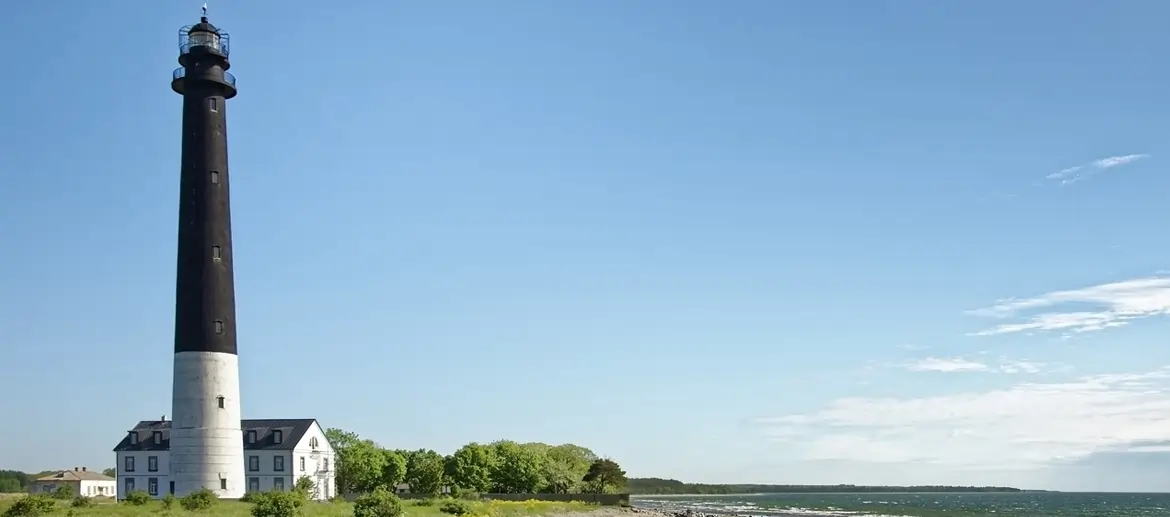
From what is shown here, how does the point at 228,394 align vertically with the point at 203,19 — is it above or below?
below

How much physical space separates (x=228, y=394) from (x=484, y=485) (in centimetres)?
4614

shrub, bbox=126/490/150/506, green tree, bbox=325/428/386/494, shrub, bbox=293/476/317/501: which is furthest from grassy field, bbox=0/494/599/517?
green tree, bbox=325/428/386/494

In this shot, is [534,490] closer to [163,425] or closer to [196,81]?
[163,425]

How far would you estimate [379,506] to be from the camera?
1651 inches

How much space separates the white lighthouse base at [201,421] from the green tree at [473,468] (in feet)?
143

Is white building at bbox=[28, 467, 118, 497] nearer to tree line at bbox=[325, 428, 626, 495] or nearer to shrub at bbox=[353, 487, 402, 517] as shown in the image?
tree line at bbox=[325, 428, 626, 495]

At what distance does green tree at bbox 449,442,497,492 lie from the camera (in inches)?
3583

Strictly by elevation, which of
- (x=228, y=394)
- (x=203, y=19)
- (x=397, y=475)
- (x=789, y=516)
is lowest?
(x=789, y=516)

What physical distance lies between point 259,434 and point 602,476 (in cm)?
4159

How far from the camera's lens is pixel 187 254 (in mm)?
48469

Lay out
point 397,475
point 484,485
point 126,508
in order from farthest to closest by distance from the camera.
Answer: point 484,485
point 397,475
point 126,508

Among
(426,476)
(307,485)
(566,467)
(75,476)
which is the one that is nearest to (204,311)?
(307,485)

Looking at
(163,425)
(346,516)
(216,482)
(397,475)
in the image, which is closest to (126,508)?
(216,482)

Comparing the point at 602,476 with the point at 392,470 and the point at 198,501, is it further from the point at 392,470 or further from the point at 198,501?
the point at 198,501
